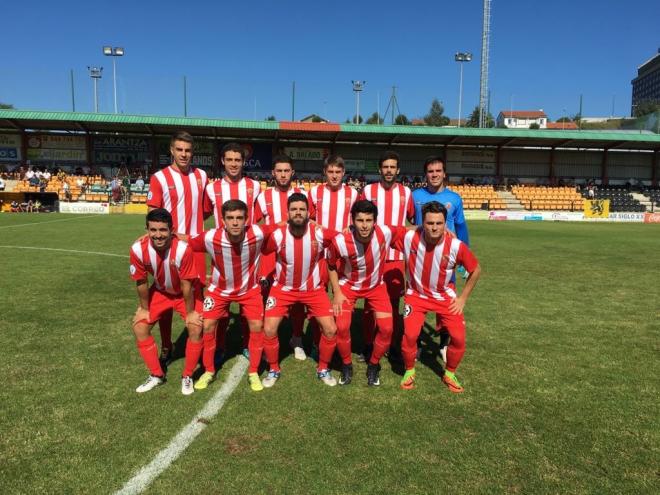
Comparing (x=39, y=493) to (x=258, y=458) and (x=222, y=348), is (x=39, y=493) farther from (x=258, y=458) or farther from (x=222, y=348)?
(x=222, y=348)

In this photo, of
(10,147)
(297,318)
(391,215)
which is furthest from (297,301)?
(10,147)

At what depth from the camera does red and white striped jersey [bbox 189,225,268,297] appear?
4070mm

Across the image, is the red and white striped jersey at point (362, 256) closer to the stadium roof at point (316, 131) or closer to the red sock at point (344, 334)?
the red sock at point (344, 334)

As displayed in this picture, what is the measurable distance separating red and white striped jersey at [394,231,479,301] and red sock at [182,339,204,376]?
215cm

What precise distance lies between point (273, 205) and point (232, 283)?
1231mm

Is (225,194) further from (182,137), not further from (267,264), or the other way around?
(267,264)

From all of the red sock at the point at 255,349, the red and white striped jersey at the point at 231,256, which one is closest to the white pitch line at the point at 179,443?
the red sock at the point at 255,349

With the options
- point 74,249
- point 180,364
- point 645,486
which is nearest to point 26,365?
point 180,364

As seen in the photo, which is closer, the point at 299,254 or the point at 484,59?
the point at 299,254

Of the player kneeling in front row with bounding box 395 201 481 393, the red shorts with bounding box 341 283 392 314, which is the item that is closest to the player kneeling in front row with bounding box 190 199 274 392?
the red shorts with bounding box 341 283 392 314

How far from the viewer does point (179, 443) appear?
3.04 metres

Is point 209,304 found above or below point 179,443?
above

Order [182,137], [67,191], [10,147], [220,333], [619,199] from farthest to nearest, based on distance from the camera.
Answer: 1. [619,199]
2. [10,147]
3. [67,191]
4. [220,333]
5. [182,137]

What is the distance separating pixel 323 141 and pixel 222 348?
105ft
